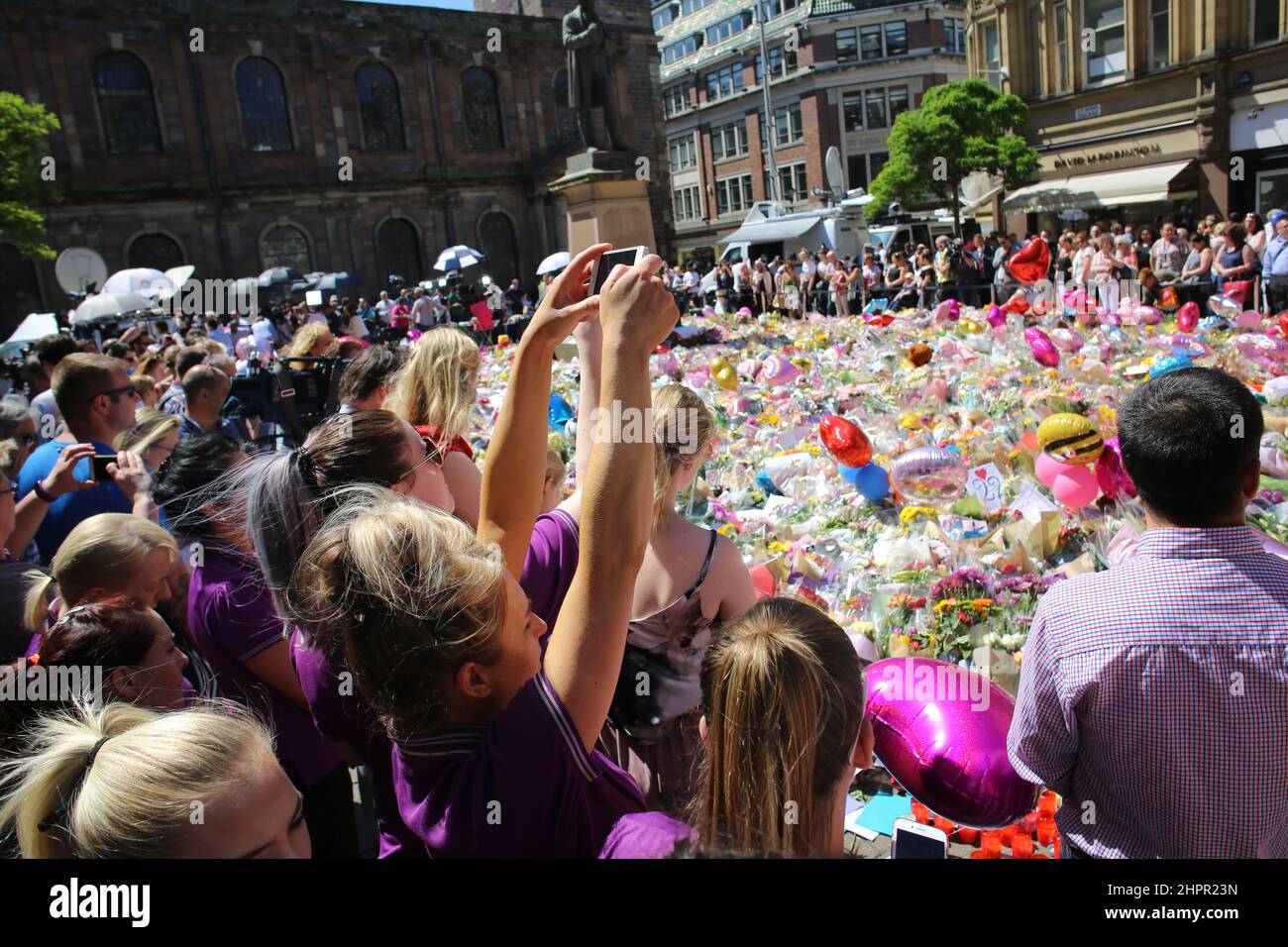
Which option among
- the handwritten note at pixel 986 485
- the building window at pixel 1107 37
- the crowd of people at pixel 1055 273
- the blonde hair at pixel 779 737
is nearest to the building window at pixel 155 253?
the crowd of people at pixel 1055 273

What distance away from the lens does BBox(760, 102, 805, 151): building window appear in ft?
164

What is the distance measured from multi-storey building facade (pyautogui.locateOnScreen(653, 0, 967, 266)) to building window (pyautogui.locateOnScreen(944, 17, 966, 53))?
0.06 m

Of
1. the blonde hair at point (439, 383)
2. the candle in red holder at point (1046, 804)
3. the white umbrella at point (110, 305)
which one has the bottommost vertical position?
the candle in red holder at point (1046, 804)

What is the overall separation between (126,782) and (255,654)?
929 mm

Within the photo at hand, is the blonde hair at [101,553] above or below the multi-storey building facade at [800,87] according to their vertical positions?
below

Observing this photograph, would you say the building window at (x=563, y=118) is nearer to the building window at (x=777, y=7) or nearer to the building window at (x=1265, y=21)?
the building window at (x=777, y=7)

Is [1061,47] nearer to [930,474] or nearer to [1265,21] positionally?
[1265,21]

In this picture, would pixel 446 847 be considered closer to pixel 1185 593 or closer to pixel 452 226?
pixel 1185 593

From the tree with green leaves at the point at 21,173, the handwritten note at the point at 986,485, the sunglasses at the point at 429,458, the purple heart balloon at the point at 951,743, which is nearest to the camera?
the purple heart balloon at the point at 951,743

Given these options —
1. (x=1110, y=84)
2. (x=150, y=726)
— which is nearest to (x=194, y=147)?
(x=1110, y=84)

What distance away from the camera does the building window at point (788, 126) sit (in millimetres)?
50062

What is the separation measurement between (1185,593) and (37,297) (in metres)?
35.4

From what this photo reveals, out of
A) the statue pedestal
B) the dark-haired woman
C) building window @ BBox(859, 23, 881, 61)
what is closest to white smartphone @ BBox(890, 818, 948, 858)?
the dark-haired woman

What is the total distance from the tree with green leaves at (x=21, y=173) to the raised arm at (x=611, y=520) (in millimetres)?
27540
